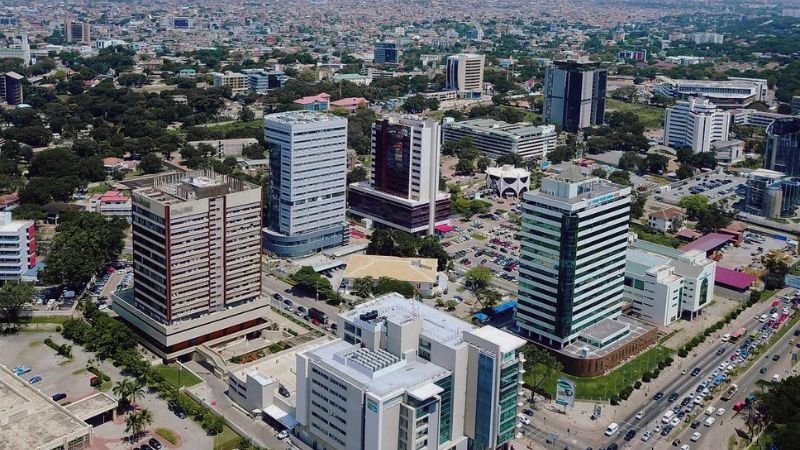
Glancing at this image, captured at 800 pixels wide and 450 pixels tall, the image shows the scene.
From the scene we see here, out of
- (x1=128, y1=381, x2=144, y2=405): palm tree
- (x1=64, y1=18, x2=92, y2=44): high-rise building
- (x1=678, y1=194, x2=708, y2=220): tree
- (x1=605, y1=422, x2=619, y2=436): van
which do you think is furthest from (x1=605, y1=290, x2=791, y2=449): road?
(x1=64, y1=18, x2=92, y2=44): high-rise building

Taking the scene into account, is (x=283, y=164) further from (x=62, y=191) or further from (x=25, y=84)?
(x=25, y=84)

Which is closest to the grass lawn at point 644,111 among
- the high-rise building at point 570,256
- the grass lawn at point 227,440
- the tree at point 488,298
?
the tree at point 488,298

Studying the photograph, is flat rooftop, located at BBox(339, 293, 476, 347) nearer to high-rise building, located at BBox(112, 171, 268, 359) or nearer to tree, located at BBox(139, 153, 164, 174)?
high-rise building, located at BBox(112, 171, 268, 359)

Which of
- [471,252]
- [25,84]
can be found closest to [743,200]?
[471,252]

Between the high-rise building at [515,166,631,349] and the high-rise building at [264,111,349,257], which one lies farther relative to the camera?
the high-rise building at [264,111,349,257]

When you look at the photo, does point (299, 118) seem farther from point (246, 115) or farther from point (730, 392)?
point (246, 115)

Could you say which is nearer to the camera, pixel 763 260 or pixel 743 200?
pixel 763 260
